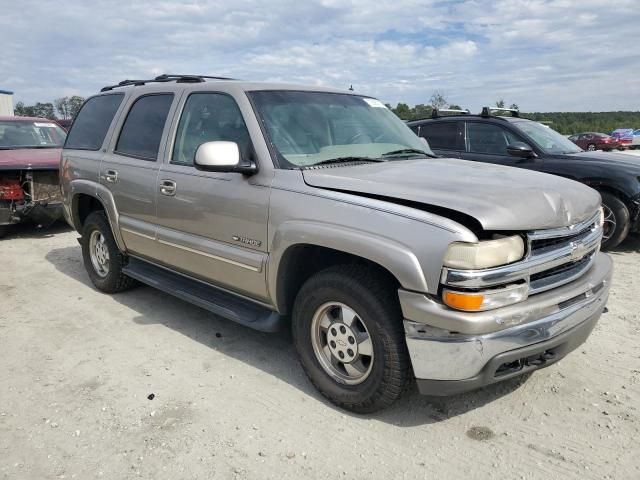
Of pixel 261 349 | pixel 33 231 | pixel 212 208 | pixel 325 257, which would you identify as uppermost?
pixel 212 208

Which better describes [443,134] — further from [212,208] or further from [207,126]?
[212,208]

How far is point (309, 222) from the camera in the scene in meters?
2.99

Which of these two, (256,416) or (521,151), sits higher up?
(521,151)

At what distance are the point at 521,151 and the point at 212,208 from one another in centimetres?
474

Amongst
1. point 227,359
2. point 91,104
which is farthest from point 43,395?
point 91,104

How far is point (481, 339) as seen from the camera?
8.12 feet

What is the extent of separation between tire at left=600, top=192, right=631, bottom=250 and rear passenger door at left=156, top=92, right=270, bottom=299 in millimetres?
4975

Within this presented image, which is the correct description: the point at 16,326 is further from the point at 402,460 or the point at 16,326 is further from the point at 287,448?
the point at 402,460

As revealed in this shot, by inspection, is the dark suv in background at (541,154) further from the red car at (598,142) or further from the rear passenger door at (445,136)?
the red car at (598,142)

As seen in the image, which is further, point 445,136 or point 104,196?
point 445,136

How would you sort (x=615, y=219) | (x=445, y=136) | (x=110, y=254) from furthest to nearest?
(x=445, y=136), (x=615, y=219), (x=110, y=254)

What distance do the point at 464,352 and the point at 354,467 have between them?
79 centimetres

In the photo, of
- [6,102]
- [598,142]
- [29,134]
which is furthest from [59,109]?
[598,142]

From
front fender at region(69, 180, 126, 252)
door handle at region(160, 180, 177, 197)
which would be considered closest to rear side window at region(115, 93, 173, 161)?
door handle at region(160, 180, 177, 197)
